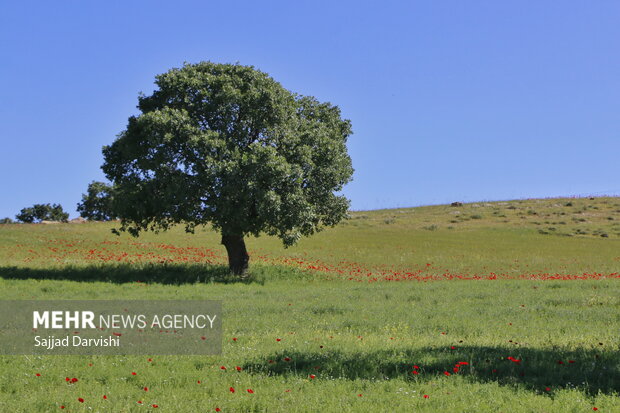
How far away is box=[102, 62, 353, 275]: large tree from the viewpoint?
3102 centimetres

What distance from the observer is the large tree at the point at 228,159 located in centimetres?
3102

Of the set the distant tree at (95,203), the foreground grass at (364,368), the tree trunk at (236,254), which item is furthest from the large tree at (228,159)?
the distant tree at (95,203)

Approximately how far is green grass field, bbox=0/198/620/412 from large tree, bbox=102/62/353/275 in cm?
410

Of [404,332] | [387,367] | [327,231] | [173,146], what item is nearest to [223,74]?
[173,146]

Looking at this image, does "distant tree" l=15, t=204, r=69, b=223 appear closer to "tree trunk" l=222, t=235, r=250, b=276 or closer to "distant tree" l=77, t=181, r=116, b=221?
"distant tree" l=77, t=181, r=116, b=221

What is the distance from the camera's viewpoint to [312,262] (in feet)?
145

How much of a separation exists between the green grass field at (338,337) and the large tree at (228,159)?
410 centimetres

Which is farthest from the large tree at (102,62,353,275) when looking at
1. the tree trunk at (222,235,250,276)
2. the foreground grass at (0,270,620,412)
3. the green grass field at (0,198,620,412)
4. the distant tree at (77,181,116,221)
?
the distant tree at (77,181,116,221)

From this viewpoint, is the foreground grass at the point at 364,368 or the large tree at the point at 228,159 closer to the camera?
the foreground grass at the point at 364,368

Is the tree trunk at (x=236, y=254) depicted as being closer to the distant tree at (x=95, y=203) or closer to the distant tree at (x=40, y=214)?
the distant tree at (x=95, y=203)

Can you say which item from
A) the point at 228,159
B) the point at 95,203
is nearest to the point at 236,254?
the point at 228,159

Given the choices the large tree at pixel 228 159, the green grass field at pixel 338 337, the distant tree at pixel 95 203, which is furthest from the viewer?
the distant tree at pixel 95 203

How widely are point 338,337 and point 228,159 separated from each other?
60.6 ft

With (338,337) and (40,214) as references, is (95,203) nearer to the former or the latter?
(40,214)
